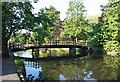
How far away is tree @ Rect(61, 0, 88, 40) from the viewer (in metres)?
33.7

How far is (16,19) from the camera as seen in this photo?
746 inches

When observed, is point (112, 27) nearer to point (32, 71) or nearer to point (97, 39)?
point (97, 39)

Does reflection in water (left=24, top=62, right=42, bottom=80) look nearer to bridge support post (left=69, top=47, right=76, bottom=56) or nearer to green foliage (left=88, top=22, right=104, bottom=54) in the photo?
bridge support post (left=69, top=47, right=76, bottom=56)

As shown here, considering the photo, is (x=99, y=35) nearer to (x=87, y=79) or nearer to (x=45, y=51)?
(x=45, y=51)

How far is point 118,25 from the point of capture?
26.2m

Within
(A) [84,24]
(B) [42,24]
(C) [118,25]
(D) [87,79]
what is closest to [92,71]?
(D) [87,79]

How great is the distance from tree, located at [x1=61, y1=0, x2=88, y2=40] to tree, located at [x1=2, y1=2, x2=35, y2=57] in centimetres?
1476

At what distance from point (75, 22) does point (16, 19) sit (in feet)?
53.7

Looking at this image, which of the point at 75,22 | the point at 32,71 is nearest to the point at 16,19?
the point at 32,71

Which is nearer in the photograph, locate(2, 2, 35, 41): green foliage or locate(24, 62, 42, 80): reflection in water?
locate(24, 62, 42, 80): reflection in water

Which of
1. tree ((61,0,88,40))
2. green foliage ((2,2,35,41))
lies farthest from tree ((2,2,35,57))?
tree ((61,0,88,40))

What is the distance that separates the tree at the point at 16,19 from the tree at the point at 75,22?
14.8 meters

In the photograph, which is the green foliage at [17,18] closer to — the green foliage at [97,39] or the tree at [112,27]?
the tree at [112,27]

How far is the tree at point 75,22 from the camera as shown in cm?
3372
